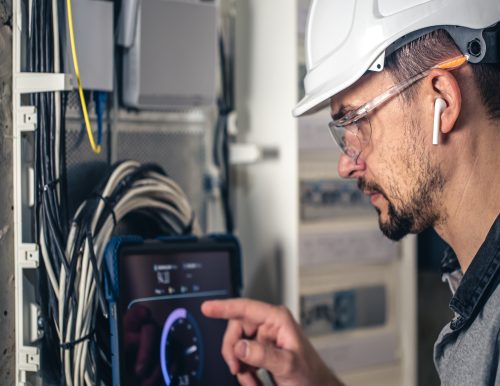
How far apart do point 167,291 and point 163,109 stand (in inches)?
16.0

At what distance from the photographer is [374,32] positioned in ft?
3.59

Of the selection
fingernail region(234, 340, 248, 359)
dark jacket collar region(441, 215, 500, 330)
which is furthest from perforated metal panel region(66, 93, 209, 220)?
dark jacket collar region(441, 215, 500, 330)

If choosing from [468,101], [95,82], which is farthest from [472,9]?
[95,82]

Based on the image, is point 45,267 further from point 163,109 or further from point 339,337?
point 339,337

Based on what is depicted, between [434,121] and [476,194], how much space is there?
0.14 meters

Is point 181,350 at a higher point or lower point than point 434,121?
lower

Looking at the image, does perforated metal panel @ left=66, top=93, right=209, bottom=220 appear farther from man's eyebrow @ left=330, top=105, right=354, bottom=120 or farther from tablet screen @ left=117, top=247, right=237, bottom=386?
man's eyebrow @ left=330, top=105, right=354, bottom=120

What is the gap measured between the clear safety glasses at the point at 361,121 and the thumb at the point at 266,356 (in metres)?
0.39

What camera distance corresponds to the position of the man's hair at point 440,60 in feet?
3.52

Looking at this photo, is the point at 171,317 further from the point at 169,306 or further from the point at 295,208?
the point at 295,208

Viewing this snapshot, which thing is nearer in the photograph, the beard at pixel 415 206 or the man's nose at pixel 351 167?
the beard at pixel 415 206

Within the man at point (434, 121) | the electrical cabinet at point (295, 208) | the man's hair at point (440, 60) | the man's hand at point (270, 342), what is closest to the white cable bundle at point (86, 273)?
the electrical cabinet at point (295, 208)

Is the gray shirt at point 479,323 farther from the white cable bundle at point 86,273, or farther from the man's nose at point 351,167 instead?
the white cable bundle at point 86,273

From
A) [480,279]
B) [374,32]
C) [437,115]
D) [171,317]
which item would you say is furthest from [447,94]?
[171,317]
